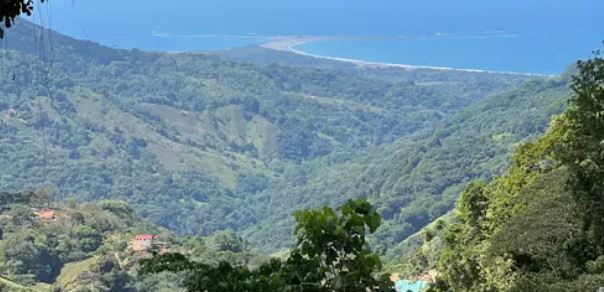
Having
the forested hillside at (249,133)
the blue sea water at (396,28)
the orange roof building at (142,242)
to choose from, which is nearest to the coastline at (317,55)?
the blue sea water at (396,28)

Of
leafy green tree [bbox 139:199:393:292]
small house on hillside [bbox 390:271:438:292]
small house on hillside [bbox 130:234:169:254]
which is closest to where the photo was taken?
leafy green tree [bbox 139:199:393:292]

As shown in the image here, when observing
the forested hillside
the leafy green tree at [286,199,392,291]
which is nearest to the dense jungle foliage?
the leafy green tree at [286,199,392,291]

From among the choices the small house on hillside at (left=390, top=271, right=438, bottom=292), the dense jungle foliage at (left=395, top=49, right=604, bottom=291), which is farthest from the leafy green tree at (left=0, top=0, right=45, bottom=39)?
the small house on hillside at (left=390, top=271, right=438, bottom=292)

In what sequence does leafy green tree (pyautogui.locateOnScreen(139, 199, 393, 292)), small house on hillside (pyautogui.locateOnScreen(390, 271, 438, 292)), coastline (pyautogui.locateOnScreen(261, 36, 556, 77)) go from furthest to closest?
coastline (pyautogui.locateOnScreen(261, 36, 556, 77)) → small house on hillside (pyautogui.locateOnScreen(390, 271, 438, 292)) → leafy green tree (pyautogui.locateOnScreen(139, 199, 393, 292))

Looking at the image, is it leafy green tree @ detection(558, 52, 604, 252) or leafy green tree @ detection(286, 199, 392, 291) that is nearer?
leafy green tree @ detection(286, 199, 392, 291)

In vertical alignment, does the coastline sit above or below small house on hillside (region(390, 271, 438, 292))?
above

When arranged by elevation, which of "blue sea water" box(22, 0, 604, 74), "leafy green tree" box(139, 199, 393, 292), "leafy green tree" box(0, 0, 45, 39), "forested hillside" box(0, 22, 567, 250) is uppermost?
"blue sea water" box(22, 0, 604, 74)

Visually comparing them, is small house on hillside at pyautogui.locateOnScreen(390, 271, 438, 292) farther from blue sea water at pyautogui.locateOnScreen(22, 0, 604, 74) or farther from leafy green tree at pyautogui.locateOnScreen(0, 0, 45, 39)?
blue sea water at pyautogui.locateOnScreen(22, 0, 604, 74)

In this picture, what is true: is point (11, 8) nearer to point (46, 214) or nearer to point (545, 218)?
point (545, 218)
